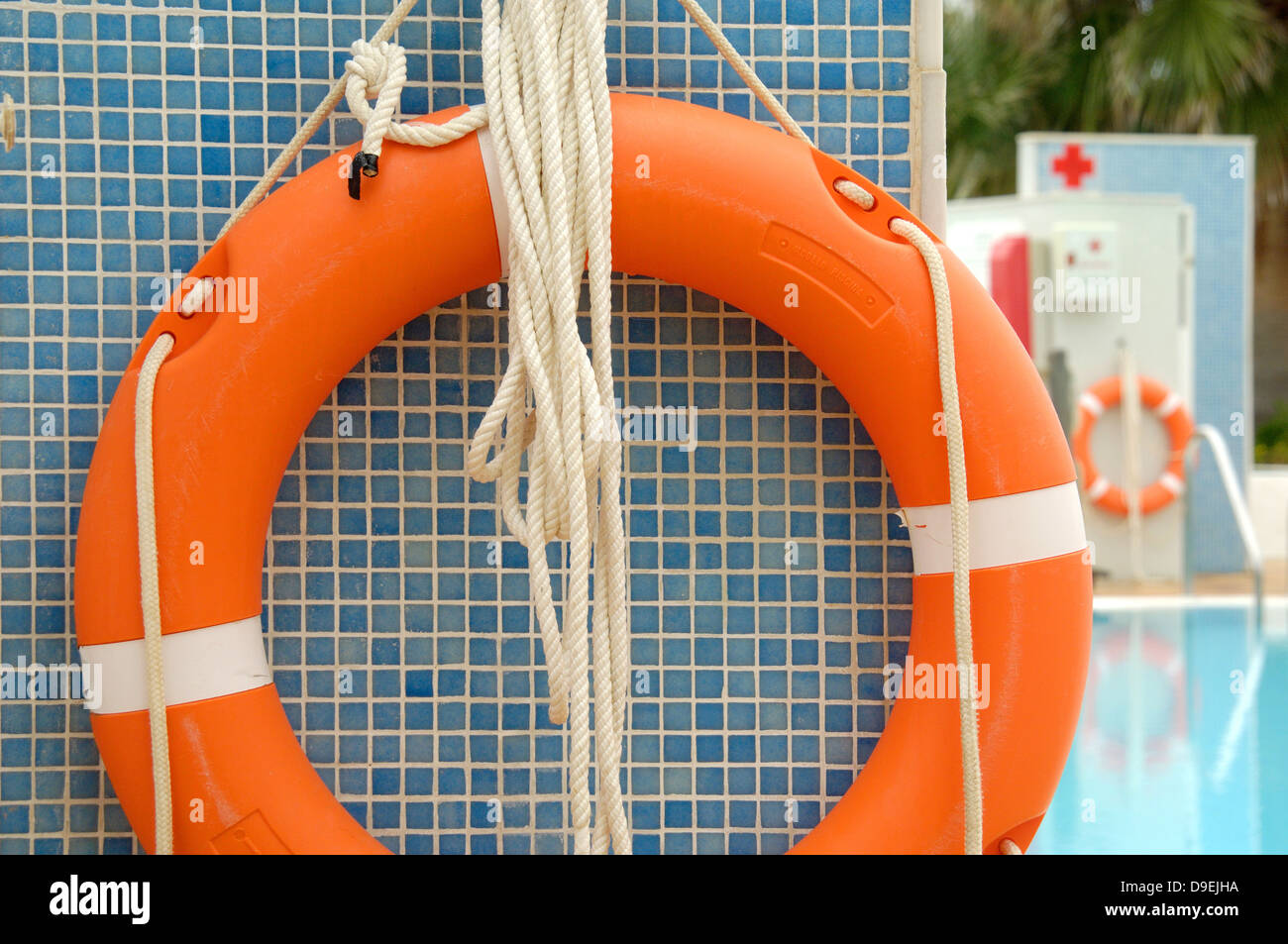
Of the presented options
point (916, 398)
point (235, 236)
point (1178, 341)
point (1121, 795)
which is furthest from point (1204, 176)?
point (235, 236)

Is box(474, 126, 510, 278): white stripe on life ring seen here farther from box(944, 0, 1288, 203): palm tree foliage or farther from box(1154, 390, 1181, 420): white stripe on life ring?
box(944, 0, 1288, 203): palm tree foliage

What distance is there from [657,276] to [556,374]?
207 millimetres

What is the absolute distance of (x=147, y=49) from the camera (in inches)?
51.6

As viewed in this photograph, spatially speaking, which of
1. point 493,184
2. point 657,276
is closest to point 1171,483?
point 657,276

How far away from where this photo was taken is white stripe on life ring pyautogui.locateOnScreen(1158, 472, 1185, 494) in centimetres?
488

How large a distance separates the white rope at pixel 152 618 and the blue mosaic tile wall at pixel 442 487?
0.18m

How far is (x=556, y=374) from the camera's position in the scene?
3.63 feet

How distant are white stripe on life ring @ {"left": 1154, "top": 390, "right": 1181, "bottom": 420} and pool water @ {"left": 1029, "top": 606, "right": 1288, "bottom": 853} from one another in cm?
86

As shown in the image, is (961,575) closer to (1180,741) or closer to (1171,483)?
(1180,741)

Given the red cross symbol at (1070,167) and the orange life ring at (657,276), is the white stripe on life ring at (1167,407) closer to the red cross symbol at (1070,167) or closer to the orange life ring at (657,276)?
the red cross symbol at (1070,167)

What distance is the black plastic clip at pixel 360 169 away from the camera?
1.14m

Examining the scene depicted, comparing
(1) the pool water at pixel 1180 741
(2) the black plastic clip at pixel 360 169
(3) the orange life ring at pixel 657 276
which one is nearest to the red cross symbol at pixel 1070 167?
(1) the pool water at pixel 1180 741

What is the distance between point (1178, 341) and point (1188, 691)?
2.08 m
